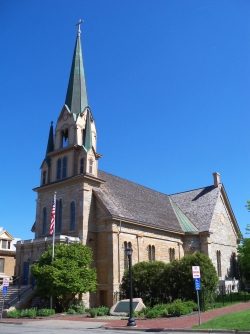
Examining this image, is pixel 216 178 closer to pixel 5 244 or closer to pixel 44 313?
pixel 44 313

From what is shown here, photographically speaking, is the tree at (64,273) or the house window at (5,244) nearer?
the tree at (64,273)

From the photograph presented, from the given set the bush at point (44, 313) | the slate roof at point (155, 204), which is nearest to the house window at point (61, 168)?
the slate roof at point (155, 204)

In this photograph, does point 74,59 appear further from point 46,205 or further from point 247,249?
point 247,249

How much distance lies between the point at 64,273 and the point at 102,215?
27.7ft

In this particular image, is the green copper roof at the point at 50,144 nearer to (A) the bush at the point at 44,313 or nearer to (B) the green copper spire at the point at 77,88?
(B) the green copper spire at the point at 77,88

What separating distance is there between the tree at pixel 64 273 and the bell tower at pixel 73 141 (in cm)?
892

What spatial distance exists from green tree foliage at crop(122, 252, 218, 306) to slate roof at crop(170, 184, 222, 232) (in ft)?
48.4

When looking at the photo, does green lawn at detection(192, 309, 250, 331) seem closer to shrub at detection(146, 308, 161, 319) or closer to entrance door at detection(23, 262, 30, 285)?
shrub at detection(146, 308, 161, 319)

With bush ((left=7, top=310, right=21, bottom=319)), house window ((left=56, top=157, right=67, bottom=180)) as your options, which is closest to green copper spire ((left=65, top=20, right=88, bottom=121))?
house window ((left=56, top=157, right=67, bottom=180))

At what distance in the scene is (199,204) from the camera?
52406 millimetres

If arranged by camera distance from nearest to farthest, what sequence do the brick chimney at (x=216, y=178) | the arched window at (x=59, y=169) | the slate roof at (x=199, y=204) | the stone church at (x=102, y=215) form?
the stone church at (x=102, y=215)
the arched window at (x=59, y=169)
the slate roof at (x=199, y=204)
the brick chimney at (x=216, y=178)

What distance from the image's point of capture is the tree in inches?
1184

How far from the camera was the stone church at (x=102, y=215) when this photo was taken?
1437 inches

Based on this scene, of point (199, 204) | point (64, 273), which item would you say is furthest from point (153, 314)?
point (199, 204)
